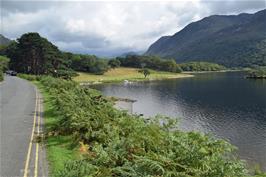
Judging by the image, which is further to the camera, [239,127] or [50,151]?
[239,127]

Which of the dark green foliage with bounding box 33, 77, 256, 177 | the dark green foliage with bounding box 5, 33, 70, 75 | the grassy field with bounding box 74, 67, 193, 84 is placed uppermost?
the dark green foliage with bounding box 5, 33, 70, 75

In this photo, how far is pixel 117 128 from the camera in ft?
73.0

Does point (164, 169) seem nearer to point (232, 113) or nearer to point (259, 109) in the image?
point (232, 113)

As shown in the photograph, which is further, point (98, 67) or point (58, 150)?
point (98, 67)

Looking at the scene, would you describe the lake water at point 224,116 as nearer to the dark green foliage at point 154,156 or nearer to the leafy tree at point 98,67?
the dark green foliage at point 154,156

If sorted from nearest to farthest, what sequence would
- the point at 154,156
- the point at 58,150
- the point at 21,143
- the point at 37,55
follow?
the point at 154,156, the point at 58,150, the point at 21,143, the point at 37,55

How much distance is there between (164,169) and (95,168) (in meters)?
3.12

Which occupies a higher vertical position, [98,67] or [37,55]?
[37,55]

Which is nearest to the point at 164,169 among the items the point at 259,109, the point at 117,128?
the point at 117,128

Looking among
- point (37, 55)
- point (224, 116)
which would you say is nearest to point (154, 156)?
point (224, 116)

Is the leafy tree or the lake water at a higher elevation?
the leafy tree

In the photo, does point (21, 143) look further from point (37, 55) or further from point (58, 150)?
point (37, 55)

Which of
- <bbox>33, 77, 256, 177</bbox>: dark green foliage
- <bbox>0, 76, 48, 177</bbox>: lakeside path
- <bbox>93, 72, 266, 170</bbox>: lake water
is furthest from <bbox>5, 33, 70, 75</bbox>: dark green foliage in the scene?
<bbox>33, 77, 256, 177</bbox>: dark green foliage

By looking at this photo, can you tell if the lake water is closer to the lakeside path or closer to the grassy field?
the lakeside path
